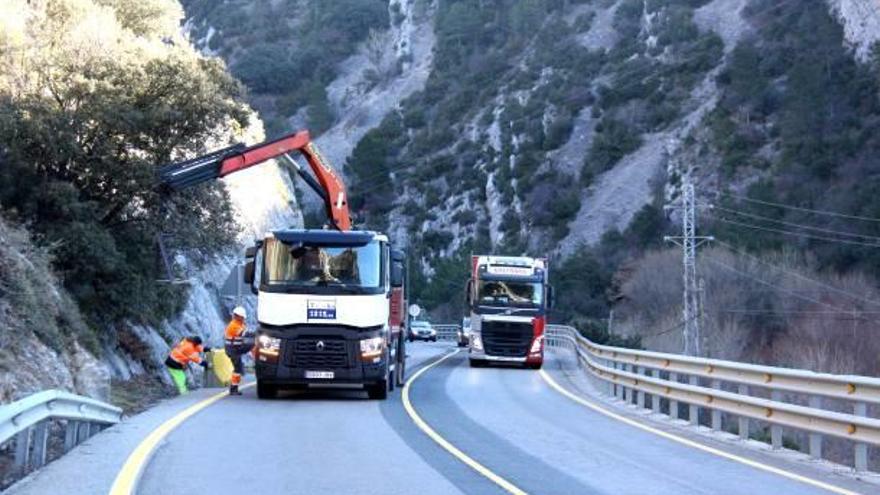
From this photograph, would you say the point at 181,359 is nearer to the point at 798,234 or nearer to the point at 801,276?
the point at 801,276

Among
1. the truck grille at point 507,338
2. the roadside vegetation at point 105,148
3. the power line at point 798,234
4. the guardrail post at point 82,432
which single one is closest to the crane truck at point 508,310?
the truck grille at point 507,338

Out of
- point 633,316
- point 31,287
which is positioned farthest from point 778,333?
Result: point 31,287

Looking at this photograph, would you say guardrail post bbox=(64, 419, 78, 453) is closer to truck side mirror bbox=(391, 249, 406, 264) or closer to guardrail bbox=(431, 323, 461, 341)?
truck side mirror bbox=(391, 249, 406, 264)

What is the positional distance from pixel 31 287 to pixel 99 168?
18.7ft

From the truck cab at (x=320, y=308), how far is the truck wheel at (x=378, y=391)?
0.36 feet

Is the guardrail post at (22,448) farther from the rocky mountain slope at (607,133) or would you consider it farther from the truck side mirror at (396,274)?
the rocky mountain slope at (607,133)

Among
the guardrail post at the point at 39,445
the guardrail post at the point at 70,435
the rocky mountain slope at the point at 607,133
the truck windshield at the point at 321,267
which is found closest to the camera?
the guardrail post at the point at 39,445

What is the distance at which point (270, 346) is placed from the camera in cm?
2009

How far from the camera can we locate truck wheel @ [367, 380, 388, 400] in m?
21.0

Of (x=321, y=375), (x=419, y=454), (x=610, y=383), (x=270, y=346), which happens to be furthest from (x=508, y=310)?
(x=419, y=454)

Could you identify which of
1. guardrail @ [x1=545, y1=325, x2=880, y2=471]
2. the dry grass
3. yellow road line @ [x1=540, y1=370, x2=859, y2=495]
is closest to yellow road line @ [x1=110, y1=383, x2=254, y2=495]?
yellow road line @ [x1=540, y1=370, x2=859, y2=495]

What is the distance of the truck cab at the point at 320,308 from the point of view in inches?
792

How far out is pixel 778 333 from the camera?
183 ft

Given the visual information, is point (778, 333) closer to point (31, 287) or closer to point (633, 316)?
point (633, 316)
